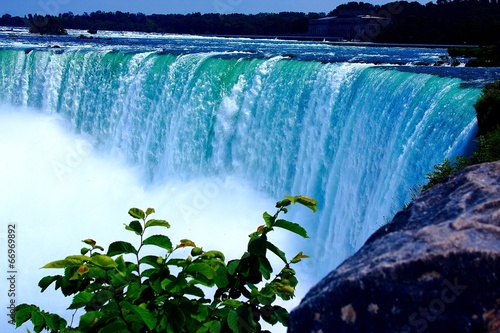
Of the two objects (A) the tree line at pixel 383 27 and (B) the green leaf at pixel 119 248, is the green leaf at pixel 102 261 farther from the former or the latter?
(A) the tree line at pixel 383 27

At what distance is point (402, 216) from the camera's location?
2.27 meters

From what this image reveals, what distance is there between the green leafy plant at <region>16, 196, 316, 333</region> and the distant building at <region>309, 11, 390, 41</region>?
4679 cm

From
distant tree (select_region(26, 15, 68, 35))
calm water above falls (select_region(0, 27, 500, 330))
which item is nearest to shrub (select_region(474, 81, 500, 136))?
calm water above falls (select_region(0, 27, 500, 330))

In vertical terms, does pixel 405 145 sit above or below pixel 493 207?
below

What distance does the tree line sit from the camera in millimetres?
39688

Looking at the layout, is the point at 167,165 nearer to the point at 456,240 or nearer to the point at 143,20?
the point at 456,240

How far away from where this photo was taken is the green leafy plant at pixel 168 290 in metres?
2.11

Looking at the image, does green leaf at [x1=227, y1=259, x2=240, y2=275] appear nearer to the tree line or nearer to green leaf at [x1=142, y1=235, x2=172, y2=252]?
green leaf at [x1=142, y1=235, x2=172, y2=252]

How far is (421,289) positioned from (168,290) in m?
0.78

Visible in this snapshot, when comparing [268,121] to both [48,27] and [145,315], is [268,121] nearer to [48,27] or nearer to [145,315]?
[145,315]

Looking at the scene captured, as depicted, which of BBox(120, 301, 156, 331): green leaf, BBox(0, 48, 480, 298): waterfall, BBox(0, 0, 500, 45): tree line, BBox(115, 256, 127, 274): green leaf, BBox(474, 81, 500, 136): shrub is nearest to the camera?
BBox(120, 301, 156, 331): green leaf

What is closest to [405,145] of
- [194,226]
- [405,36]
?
[194,226]

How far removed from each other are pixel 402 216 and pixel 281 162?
1059cm

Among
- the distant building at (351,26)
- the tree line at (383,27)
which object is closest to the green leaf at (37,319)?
the tree line at (383,27)
